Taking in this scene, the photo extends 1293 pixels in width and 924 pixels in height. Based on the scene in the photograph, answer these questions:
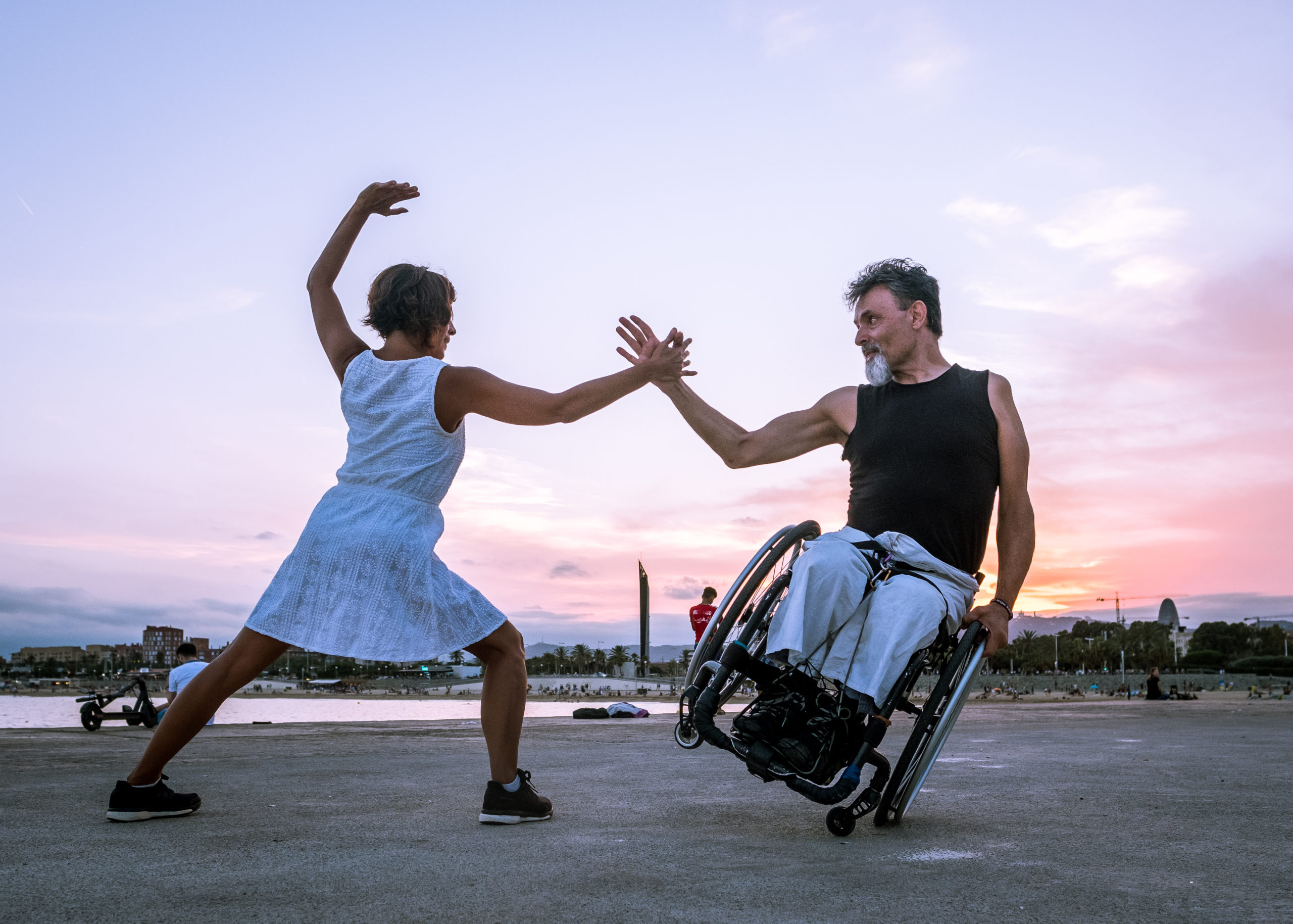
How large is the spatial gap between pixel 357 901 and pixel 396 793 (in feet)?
6.37

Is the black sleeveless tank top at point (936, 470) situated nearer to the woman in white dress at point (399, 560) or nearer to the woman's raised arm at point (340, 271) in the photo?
the woman in white dress at point (399, 560)

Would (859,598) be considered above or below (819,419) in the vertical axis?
below

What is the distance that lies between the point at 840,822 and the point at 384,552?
159cm

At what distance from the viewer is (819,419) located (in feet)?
12.7

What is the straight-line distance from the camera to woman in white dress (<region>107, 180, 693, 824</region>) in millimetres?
3053

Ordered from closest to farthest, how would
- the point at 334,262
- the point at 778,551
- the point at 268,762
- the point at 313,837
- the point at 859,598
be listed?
the point at 313,837
the point at 859,598
the point at 778,551
the point at 334,262
the point at 268,762

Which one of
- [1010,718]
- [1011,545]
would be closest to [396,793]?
[1011,545]

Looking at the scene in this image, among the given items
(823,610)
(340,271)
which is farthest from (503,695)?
(340,271)

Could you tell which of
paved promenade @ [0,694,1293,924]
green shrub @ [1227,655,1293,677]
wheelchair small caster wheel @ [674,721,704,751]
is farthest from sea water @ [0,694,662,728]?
green shrub @ [1227,655,1293,677]

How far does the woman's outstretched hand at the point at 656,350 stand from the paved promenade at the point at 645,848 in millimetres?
1517

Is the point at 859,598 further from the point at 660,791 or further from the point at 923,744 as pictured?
the point at 660,791

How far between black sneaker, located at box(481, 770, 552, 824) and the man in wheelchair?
689mm

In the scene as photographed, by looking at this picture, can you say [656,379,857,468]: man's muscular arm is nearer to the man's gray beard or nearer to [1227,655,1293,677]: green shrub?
the man's gray beard

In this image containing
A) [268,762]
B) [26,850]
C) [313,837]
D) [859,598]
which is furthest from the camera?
[268,762]
